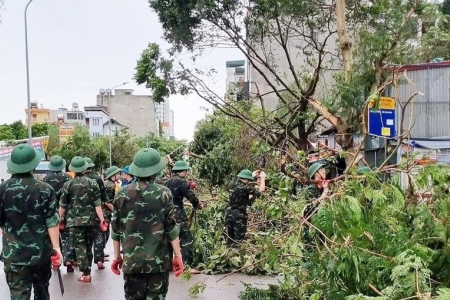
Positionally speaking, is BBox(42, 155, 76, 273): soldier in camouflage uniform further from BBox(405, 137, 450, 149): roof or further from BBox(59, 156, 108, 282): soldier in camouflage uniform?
BBox(405, 137, 450, 149): roof

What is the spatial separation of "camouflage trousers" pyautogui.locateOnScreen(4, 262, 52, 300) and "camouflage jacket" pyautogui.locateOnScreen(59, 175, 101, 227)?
9.91ft

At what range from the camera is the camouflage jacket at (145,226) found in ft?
19.3

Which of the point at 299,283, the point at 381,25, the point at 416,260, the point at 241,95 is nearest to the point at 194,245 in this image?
the point at 299,283

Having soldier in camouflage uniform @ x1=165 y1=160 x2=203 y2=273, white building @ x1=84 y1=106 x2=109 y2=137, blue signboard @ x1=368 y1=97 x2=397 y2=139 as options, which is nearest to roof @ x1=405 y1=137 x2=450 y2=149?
soldier in camouflage uniform @ x1=165 y1=160 x2=203 y2=273

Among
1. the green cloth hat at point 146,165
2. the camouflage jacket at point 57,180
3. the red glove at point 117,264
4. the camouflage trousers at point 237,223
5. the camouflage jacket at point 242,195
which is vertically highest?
the green cloth hat at point 146,165

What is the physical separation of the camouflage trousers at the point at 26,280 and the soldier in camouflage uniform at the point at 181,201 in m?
3.50

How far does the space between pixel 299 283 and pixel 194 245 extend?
4081mm

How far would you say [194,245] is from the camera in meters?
10.5

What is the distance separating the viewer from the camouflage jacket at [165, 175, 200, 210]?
964cm

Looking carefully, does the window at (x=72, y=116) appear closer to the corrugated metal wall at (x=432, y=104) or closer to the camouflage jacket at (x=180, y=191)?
the corrugated metal wall at (x=432, y=104)

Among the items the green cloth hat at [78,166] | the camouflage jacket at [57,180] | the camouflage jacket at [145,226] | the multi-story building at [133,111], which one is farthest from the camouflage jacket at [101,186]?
the multi-story building at [133,111]

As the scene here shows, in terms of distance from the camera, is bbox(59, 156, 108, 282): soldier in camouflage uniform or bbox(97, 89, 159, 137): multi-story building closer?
bbox(59, 156, 108, 282): soldier in camouflage uniform

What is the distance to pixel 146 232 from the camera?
5910 mm

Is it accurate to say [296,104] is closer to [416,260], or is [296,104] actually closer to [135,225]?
[135,225]
